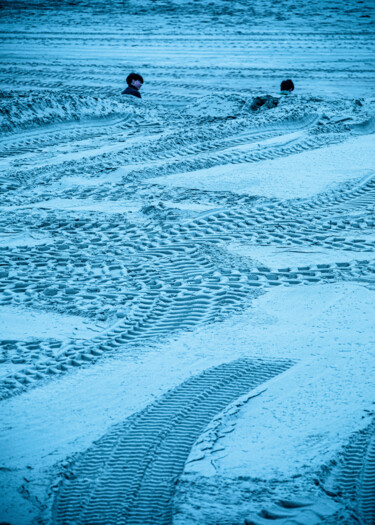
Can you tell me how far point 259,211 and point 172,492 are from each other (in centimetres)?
330

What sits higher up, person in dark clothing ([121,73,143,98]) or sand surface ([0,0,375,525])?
person in dark clothing ([121,73,143,98])

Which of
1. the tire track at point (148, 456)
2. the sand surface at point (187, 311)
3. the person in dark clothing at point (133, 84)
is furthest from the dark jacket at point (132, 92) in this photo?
the tire track at point (148, 456)

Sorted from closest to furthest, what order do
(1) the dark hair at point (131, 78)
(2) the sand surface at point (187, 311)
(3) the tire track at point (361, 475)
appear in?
(3) the tire track at point (361, 475) → (2) the sand surface at point (187, 311) → (1) the dark hair at point (131, 78)

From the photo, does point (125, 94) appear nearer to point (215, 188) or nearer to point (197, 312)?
point (215, 188)

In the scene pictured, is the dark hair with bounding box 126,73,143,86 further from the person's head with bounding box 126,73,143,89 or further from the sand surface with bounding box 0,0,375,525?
the sand surface with bounding box 0,0,375,525

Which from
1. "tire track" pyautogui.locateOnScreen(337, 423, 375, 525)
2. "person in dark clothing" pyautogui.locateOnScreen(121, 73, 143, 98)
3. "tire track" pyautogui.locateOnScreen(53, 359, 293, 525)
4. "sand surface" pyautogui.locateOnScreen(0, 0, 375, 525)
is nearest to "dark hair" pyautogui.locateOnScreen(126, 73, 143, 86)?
"person in dark clothing" pyautogui.locateOnScreen(121, 73, 143, 98)

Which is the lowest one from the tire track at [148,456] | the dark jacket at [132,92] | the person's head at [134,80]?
the tire track at [148,456]

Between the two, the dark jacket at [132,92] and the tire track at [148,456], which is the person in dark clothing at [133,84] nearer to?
the dark jacket at [132,92]

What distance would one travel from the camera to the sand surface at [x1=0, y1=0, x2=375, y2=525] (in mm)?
2215

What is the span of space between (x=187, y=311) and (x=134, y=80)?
282 inches

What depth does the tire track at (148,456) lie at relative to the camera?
2.10 meters

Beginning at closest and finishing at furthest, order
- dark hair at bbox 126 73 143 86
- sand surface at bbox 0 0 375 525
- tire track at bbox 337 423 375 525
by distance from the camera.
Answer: tire track at bbox 337 423 375 525 → sand surface at bbox 0 0 375 525 → dark hair at bbox 126 73 143 86

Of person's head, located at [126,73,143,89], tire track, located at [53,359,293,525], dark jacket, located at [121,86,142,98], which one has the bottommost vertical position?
tire track, located at [53,359,293,525]

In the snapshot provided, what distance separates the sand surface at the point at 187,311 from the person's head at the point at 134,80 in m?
1.08
